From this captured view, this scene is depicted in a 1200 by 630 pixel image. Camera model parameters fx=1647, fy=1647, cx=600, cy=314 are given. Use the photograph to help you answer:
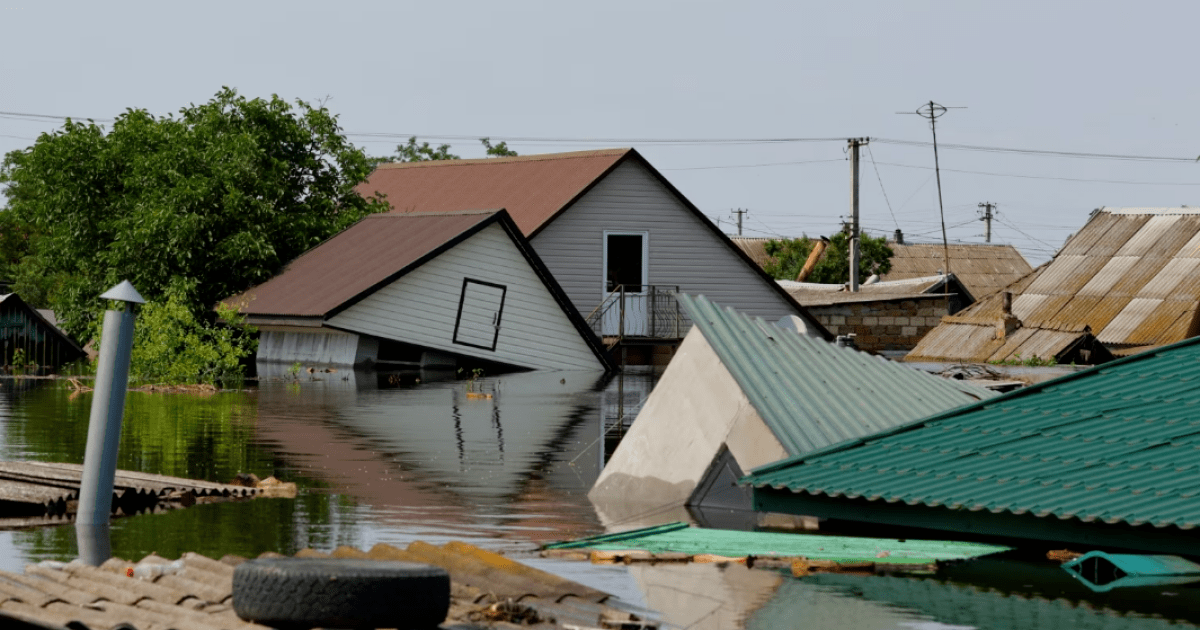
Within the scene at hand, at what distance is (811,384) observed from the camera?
15.9m

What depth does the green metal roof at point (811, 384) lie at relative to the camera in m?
14.7

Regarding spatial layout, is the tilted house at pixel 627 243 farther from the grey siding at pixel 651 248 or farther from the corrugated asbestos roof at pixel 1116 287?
the corrugated asbestos roof at pixel 1116 287

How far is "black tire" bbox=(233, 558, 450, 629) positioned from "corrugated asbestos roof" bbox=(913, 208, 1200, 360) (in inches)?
1230

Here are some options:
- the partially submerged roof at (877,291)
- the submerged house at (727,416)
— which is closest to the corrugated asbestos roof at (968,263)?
the partially submerged roof at (877,291)

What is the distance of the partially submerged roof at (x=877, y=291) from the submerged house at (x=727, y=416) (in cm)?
3188

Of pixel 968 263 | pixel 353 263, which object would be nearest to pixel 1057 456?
pixel 353 263

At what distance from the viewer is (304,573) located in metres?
7.23

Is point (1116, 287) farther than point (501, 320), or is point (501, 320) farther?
point (1116, 287)

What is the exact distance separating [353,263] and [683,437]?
83.4 feet

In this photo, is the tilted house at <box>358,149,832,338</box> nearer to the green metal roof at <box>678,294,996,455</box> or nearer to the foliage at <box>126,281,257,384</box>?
the foliage at <box>126,281,257,384</box>

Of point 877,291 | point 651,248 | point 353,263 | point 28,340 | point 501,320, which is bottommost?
point 28,340

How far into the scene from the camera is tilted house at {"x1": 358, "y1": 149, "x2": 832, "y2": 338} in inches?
1736

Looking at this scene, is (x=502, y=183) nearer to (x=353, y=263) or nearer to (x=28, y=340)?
(x=353, y=263)

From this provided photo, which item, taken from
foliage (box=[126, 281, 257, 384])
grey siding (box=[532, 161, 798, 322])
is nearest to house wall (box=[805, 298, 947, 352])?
grey siding (box=[532, 161, 798, 322])
